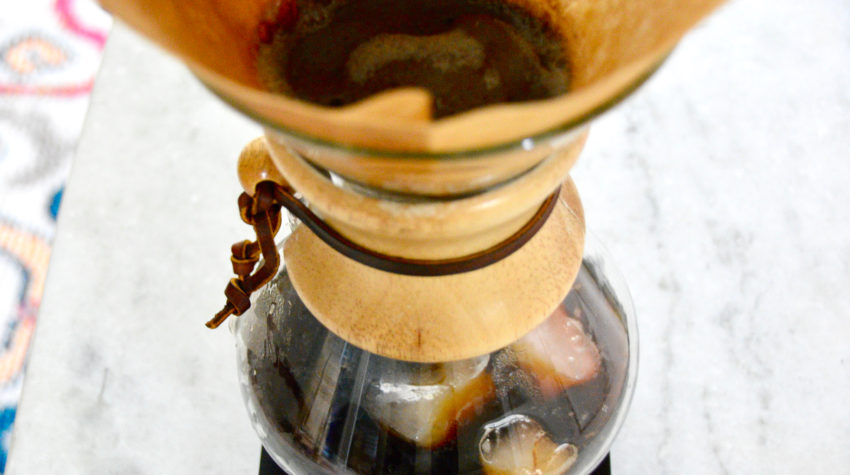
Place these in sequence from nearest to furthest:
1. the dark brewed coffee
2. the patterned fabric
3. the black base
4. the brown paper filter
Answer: the brown paper filter → the dark brewed coffee → the black base → the patterned fabric

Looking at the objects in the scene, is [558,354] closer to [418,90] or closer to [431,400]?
[431,400]

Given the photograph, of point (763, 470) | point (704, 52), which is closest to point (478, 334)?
point (763, 470)

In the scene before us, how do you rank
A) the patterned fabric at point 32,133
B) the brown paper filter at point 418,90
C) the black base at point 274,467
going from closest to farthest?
the brown paper filter at point 418,90, the black base at point 274,467, the patterned fabric at point 32,133

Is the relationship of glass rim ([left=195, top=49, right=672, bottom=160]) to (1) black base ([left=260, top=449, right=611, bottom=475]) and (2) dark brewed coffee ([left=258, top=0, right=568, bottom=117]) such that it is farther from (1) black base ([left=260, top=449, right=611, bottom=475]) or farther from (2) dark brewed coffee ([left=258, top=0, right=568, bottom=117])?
(1) black base ([left=260, top=449, right=611, bottom=475])

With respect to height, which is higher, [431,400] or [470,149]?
[470,149]

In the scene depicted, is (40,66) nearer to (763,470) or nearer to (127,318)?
(127,318)

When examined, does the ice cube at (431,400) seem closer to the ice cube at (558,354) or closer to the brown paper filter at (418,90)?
the ice cube at (558,354)

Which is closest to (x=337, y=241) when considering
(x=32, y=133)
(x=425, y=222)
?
(x=425, y=222)

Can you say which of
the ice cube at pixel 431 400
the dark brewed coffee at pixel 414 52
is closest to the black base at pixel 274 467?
the ice cube at pixel 431 400

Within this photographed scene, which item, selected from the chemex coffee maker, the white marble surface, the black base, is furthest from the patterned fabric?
the chemex coffee maker
